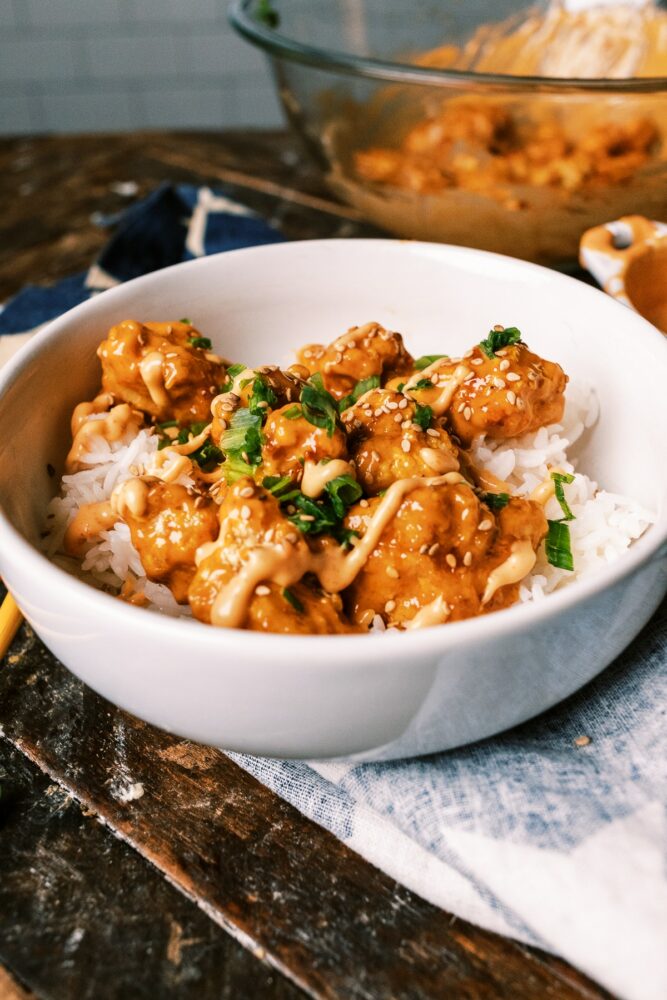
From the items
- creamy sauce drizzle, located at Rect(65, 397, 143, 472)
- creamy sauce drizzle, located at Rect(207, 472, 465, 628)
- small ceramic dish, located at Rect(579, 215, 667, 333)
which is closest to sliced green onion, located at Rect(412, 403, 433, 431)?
creamy sauce drizzle, located at Rect(207, 472, 465, 628)

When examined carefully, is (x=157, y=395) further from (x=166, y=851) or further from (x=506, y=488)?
(x=166, y=851)

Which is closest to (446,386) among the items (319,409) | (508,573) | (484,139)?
(319,409)

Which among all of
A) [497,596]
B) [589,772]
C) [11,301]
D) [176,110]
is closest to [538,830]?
[589,772]

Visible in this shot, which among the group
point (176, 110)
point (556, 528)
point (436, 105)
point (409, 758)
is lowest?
point (176, 110)

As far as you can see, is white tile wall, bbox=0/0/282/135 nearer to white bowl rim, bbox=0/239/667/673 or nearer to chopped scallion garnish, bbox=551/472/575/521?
chopped scallion garnish, bbox=551/472/575/521

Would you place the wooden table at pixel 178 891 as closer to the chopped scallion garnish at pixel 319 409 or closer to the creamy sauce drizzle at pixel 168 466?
the creamy sauce drizzle at pixel 168 466

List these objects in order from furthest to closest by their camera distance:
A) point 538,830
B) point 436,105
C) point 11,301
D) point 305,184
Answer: point 305,184
point 436,105
point 11,301
point 538,830
